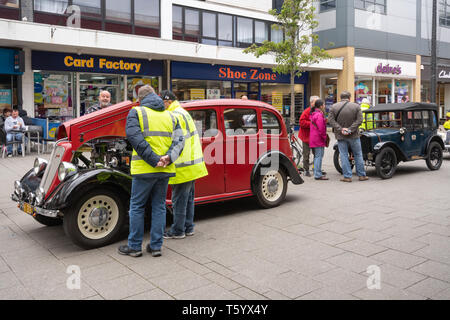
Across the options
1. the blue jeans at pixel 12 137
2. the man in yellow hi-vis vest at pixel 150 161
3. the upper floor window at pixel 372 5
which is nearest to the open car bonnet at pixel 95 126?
the man in yellow hi-vis vest at pixel 150 161

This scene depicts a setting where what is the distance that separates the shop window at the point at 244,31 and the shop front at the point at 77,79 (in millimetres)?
5129

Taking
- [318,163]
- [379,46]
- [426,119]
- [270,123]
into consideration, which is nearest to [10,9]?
[318,163]

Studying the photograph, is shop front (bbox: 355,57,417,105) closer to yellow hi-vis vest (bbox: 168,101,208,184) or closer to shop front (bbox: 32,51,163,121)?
shop front (bbox: 32,51,163,121)

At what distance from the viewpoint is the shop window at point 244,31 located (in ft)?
73.4

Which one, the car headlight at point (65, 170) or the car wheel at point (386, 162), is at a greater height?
the car headlight at point (65, 170)

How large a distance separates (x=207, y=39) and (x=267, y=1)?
4821 mm

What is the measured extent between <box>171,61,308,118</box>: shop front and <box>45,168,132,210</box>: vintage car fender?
51.3ft

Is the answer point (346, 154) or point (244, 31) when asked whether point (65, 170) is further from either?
point (244, 31)

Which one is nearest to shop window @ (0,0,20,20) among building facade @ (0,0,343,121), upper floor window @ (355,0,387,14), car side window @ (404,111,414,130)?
building facade @ (0,0,343,121)

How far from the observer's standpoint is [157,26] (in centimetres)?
1933

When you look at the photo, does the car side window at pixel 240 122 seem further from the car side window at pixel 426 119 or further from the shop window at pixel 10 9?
the shop window at pixel 10 9

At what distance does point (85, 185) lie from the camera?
4734mm

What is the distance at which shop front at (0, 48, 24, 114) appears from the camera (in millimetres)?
15445

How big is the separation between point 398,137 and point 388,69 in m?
19.7
